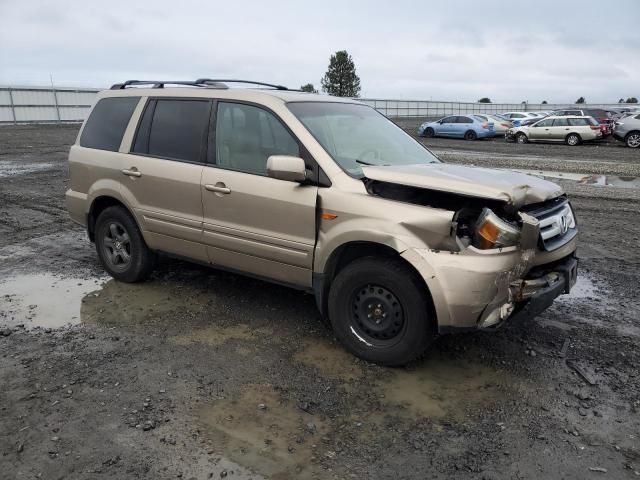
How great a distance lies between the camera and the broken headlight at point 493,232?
11.1 ft

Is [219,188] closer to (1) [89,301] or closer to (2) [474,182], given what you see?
(1) [89,301]

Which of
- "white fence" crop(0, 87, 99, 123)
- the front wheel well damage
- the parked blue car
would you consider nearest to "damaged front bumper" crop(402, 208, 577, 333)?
the front wheel well damage

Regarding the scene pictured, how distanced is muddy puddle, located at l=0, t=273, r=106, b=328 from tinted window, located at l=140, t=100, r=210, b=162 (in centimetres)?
155

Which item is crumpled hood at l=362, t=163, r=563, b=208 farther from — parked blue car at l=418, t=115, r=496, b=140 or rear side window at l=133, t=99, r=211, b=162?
parked blue car at l=418, t=115, r=496, b=140

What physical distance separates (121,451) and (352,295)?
179 centimetres

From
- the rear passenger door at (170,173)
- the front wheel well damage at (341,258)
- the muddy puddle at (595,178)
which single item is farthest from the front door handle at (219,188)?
the muddy puddle at (595,178)

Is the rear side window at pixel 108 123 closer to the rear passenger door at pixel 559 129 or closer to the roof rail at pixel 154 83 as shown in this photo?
the roof rail at pixel 154 83

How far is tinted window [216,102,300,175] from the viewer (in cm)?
423

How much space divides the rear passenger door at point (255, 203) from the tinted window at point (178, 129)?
183mm

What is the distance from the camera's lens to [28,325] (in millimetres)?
4523

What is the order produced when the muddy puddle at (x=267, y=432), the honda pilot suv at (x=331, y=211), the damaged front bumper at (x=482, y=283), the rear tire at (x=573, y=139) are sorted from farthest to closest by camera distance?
the rear tire at (x=573, y=139)
the honda pilot suv at (x=331, y=211)
the damaged front bumper at (x=482, y=283)
the muddy puddle at (x=267, y=432)

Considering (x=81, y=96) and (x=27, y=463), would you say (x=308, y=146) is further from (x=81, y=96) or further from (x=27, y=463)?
(x=81, y=96)

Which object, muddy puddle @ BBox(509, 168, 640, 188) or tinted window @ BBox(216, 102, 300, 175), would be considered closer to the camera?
tinted window @ BBox(216, 102, 300, 175)

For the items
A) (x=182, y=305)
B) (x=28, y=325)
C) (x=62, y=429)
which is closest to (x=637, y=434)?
(x=62, y=429)
